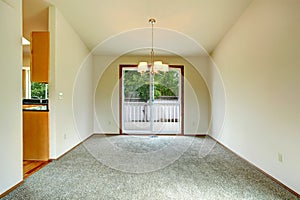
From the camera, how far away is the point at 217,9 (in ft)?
12.0

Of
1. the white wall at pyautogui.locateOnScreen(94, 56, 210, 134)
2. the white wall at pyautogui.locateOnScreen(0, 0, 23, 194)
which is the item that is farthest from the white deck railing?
the white wall at pyautogui.locateOnScreen(0, 0, 23, 194)

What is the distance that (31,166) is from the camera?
3234mm

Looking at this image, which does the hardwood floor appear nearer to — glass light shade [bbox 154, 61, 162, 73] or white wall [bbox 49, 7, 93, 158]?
white wall [bbox 49, 7, 93, 158]

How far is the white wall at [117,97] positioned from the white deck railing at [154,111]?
512 mm

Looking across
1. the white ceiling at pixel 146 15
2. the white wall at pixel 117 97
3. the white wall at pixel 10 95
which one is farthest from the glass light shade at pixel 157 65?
the white wall at pixel 10 95

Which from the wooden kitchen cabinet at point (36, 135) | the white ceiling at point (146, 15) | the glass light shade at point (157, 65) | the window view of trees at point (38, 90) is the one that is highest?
the white ceiling at point (146, 15)

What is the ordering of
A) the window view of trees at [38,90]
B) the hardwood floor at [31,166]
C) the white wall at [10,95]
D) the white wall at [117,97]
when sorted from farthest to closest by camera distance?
the window view of trees at [38,90] → the white wall at [117,97] → the hardwood floor at [31,166] → the white wall at [10,95]

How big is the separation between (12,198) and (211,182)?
232 centimetres

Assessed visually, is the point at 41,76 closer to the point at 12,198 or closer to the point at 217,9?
the point at 12,198

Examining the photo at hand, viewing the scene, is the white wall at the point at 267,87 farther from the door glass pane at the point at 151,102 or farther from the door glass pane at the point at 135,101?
the door glass pane at the point at 135,101

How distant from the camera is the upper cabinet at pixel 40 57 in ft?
11.6

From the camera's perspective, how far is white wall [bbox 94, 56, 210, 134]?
5.93 m

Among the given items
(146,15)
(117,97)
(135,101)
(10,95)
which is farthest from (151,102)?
(10,95)

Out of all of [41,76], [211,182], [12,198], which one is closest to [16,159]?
[12,198]
